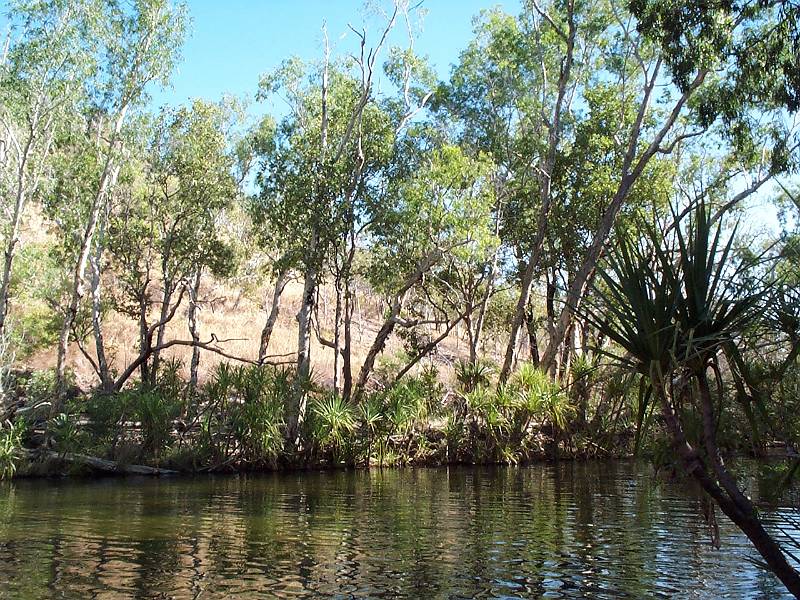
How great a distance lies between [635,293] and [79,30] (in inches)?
931

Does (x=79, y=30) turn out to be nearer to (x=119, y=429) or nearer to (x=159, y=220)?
(x=159, y=220)

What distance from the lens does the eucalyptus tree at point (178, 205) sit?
28500 mm

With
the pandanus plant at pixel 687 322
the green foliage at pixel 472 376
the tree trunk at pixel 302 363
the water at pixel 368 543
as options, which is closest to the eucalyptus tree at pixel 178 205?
the tree trunk at pixel 302 363

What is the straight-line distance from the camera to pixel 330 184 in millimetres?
25406

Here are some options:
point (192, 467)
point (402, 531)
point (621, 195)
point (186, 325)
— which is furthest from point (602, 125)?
point (186, 325)

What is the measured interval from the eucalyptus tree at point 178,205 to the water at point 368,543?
39.6 ft

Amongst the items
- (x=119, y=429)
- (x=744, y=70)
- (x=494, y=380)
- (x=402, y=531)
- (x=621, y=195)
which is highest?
(x=621, y=195)

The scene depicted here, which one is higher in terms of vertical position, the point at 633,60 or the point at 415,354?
the point at 633,60

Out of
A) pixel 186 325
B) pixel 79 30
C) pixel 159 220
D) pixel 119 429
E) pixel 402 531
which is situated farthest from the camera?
pixel 186 325

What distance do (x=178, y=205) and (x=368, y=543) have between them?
2101 cm

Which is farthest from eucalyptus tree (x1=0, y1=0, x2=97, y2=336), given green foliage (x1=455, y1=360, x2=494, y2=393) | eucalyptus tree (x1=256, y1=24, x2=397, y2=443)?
green foliage (x1=455, y1=360, x2=494, y2=393)

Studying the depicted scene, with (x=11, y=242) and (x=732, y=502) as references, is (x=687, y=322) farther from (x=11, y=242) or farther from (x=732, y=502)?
(x=11, y=242)

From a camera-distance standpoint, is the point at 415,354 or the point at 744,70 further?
the point at 415,354

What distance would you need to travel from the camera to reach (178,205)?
2934 cm
